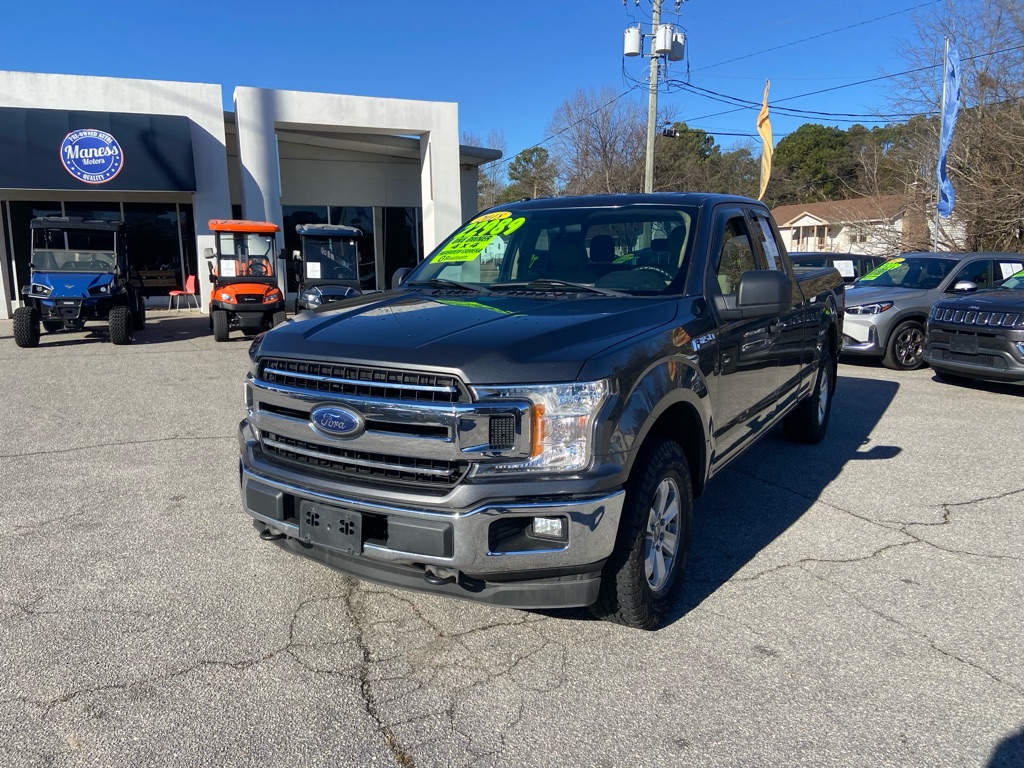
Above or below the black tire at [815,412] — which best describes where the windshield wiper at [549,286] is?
above

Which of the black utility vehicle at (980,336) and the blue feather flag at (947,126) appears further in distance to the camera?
the blue feather flag at (947,126)

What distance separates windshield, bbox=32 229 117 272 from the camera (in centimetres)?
1395

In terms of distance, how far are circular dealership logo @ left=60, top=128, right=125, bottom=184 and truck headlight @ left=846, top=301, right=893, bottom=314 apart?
52.6 ft

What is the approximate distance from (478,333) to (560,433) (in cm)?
54

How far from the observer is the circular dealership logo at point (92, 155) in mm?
17266

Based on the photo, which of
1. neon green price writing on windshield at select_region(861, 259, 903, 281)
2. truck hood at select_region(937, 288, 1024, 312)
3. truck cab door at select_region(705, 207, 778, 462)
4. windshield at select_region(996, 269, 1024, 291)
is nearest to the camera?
truck cab door at select_region(705, 207, 778, 462)

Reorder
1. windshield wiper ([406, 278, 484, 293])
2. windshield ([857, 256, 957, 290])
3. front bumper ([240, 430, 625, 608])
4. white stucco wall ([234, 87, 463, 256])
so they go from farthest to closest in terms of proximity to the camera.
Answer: white stucco wall ([234, 87, 463, 256])
windshield ([857, 256, 957, 290])
windshield wiper ([406, 278, 484, 293])
front bumper ([240, 430, 625, 608])

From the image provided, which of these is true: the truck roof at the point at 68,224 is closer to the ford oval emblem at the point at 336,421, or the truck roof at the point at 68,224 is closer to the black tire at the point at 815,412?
the black tire at the point at 815,412

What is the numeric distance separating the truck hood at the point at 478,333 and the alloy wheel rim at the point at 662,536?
0.71 metres

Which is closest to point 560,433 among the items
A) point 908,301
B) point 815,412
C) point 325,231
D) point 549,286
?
point 549,286

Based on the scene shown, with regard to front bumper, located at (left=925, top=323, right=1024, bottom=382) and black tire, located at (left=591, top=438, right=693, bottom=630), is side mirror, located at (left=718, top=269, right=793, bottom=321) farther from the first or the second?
front bumper, located at (left=925, top=323, right=1024, bottom=382)

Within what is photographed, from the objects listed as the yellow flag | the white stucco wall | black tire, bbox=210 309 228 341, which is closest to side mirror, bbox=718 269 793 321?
black tire, bbox=210 309 228 341

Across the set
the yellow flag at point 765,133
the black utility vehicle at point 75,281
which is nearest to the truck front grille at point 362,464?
the black utility vehicle at point 75,281

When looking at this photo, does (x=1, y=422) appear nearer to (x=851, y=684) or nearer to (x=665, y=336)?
(x=665, y=336)
